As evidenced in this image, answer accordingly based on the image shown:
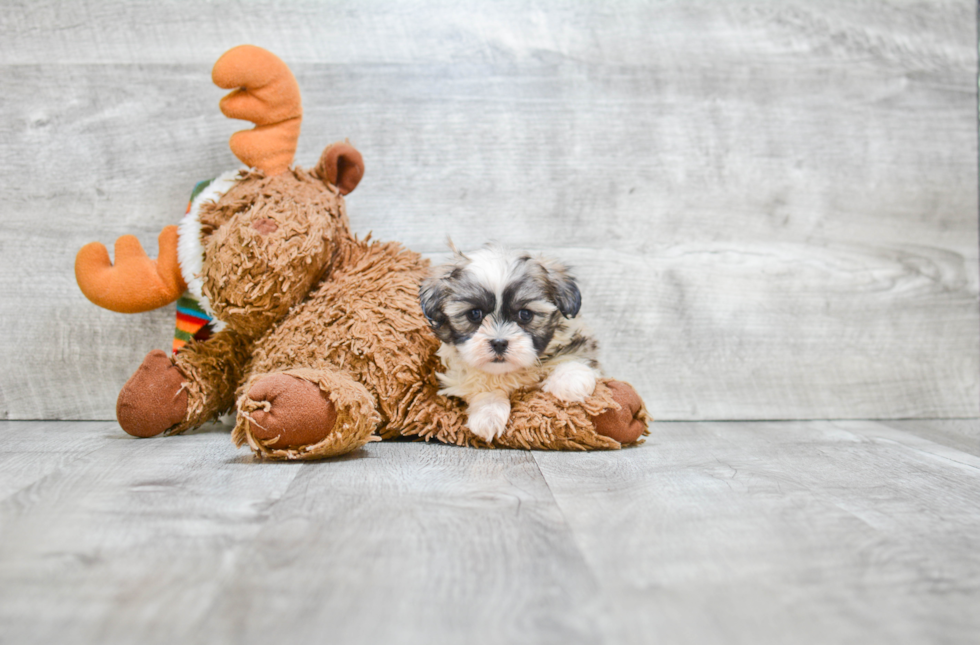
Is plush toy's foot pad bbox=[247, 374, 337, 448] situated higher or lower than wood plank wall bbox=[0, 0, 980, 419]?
lower

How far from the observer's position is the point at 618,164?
2137 millimetres

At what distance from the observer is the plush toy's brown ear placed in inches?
71.2

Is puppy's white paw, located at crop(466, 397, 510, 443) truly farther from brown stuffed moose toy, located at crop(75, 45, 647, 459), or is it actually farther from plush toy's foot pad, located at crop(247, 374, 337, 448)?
plush toy's foot pad, located at crop(247, 374, 337, 448)

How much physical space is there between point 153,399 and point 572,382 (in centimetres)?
97

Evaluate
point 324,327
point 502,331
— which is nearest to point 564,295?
point 502,331

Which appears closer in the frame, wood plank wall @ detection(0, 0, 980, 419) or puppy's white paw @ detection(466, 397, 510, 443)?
puppy's white paw @ detection(466, 397, 510, 443)

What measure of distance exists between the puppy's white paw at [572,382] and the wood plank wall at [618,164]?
53 centimetres

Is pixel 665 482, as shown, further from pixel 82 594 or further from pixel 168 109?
pixel 168 109

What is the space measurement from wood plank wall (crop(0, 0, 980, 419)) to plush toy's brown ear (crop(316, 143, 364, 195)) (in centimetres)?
24

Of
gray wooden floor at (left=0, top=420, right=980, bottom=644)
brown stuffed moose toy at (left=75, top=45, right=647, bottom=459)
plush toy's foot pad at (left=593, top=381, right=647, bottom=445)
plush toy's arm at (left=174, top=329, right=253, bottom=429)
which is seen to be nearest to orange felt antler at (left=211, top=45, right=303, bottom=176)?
brown stuffed moose toy at (left=75, top=45, right=647, bottom=459)

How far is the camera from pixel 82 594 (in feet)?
2.66

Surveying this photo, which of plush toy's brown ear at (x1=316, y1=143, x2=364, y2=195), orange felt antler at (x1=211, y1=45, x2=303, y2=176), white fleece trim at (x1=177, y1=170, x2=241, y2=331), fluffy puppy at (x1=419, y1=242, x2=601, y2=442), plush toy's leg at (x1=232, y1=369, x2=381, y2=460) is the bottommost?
plush toy's leg at (x1=232, y1=369, x2=381, y2=460)

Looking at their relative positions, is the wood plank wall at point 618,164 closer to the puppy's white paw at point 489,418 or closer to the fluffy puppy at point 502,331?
the fluffy puppy at point 502,331

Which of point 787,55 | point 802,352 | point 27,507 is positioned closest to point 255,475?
point 27,507
